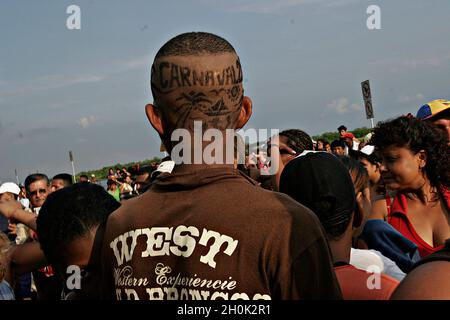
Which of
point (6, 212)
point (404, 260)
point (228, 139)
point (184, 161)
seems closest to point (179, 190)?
point (184, 161)

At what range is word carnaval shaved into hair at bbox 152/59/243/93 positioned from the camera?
1751 millimetres

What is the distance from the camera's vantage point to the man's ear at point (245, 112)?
1850 millimetres

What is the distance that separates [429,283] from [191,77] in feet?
3.09

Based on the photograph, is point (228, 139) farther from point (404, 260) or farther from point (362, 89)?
point (362, 89)

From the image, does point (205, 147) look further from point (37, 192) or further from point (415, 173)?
point (37, 192)

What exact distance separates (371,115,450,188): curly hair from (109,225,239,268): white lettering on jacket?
2.29m

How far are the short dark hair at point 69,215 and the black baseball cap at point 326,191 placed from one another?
2.55 ft

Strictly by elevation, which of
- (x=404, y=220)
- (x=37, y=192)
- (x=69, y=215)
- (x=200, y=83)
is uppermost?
(x=200, y=83)

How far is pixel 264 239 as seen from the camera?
1542mm

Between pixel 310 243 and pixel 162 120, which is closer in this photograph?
pixel 310 243

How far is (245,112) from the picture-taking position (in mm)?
1859

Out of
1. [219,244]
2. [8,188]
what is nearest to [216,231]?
[219,244]

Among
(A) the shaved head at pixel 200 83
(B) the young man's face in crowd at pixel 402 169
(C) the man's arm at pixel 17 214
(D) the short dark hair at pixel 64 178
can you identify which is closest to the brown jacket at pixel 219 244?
(A) the shaved head at pixel 200 83

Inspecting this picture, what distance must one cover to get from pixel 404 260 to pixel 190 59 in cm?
130
